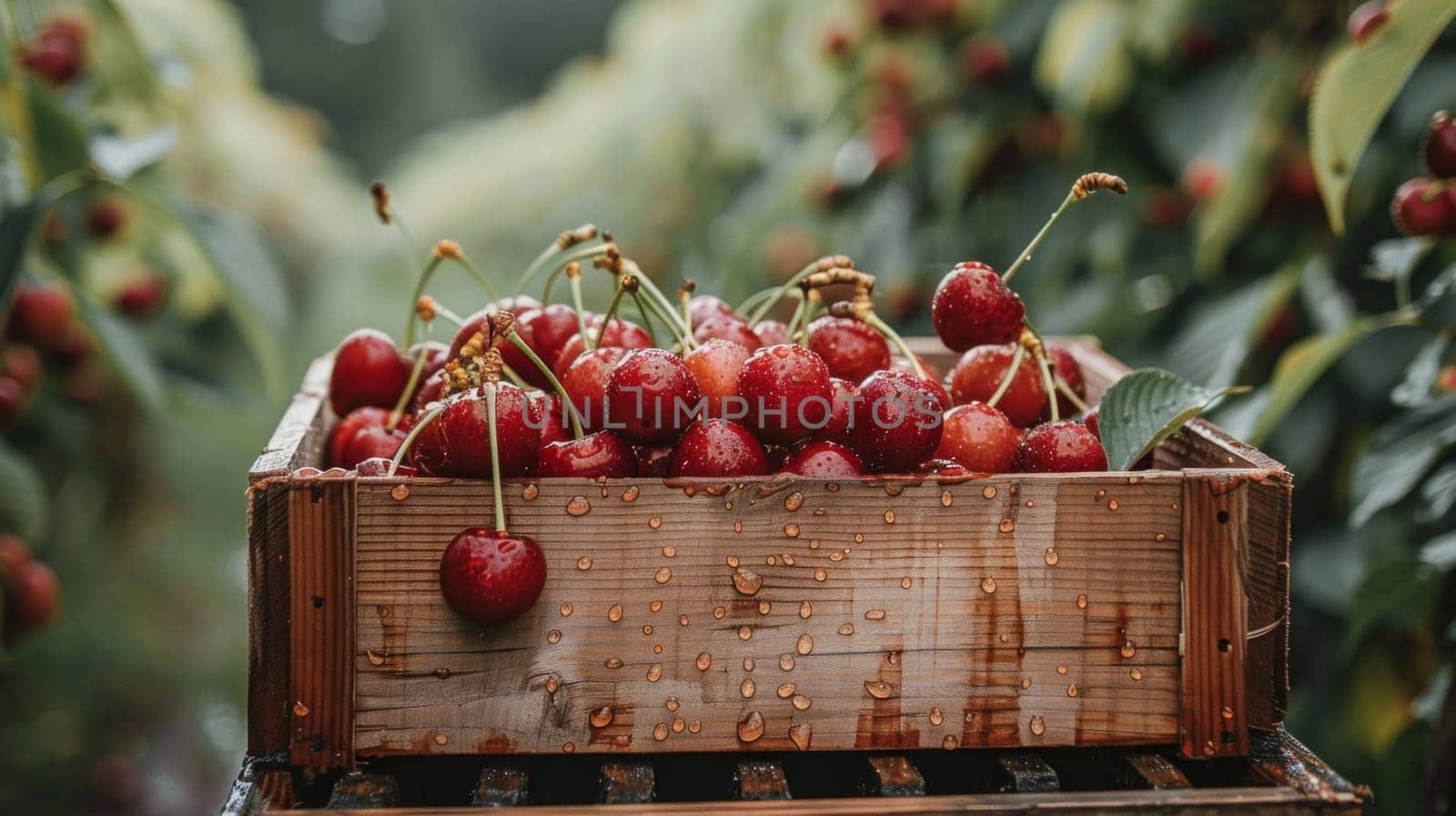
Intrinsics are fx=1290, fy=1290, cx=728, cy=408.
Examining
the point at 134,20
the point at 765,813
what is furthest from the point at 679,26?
the point at 765,813

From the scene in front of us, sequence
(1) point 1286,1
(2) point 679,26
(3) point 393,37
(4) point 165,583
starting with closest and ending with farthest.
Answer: (1) point 1286,1
(2) point 679,26
(4) point 165,583
(3) point 393,37

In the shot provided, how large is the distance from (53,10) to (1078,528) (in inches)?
87.4

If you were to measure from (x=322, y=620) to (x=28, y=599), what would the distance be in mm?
1373

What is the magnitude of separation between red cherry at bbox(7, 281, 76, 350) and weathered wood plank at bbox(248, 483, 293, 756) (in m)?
1.56

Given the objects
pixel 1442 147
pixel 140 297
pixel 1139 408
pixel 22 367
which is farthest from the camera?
pixel 140 297

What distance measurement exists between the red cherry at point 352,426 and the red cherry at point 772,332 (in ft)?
1.24

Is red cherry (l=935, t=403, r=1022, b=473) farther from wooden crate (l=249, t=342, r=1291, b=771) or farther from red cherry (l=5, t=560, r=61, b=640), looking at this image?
red cherry (l=5, t=560, r=61, b=640)

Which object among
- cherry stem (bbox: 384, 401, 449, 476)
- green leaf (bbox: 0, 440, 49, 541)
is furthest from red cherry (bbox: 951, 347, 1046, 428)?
green leaf (bbox: 0, 440, 49, 541)

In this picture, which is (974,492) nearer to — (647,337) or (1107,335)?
(647,337)

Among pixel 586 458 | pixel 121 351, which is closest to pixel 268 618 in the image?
pixel 586 458

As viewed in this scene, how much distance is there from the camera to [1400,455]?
1490mm

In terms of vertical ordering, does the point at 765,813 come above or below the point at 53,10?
below

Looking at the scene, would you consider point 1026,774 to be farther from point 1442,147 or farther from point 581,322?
point 1442,147

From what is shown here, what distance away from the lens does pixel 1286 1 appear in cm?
→ 227
